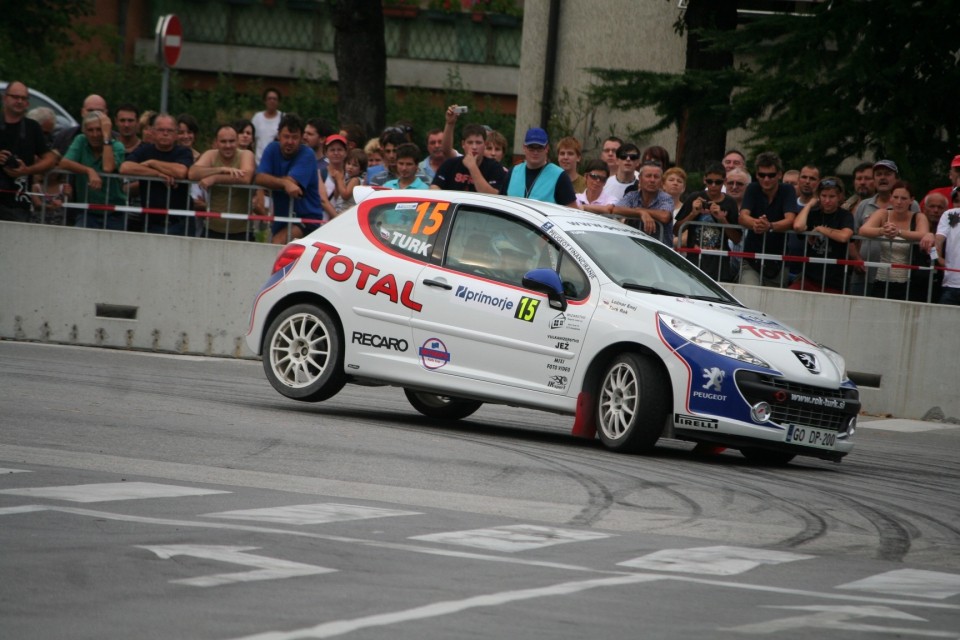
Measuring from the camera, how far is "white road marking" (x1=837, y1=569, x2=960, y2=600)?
7133mm

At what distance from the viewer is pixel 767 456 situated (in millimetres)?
12672

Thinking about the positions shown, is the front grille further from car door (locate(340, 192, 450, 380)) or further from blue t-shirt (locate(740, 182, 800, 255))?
blue t-shirt (locate(740, 182, 800, 255))

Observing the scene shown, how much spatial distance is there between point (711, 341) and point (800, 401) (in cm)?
73

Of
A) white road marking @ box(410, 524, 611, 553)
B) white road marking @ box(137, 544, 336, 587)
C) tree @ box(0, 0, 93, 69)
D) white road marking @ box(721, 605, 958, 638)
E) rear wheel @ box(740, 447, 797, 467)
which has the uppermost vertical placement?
tree @ box(0, 0, 93, 69)

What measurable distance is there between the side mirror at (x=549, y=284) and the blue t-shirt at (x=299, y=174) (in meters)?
6.50

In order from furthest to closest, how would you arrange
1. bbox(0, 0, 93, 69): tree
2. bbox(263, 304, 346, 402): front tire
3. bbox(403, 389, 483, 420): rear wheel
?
bbox(0, 0, 93, 69): tree, bbox(403, 389, 483, 420): rear wheel, bbox(263, 304, 346, 402): front tire

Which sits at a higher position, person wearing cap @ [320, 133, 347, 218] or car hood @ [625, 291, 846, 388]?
person wearing cap @ [320, 133, 347, 218]

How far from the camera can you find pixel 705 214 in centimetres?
1744

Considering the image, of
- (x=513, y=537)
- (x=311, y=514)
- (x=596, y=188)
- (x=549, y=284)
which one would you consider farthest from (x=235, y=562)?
(x=596, y=188)

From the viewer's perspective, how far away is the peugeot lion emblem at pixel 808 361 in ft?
38.9

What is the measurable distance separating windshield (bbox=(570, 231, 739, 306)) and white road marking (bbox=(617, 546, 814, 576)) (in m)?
4.45

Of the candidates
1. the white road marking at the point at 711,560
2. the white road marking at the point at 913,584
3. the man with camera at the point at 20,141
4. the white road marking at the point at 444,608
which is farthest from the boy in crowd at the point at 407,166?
the white road marking at the point at 444,608

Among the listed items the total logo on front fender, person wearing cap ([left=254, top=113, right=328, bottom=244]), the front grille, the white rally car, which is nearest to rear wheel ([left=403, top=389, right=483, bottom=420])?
the white rally car

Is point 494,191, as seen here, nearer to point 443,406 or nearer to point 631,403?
point 443,406
